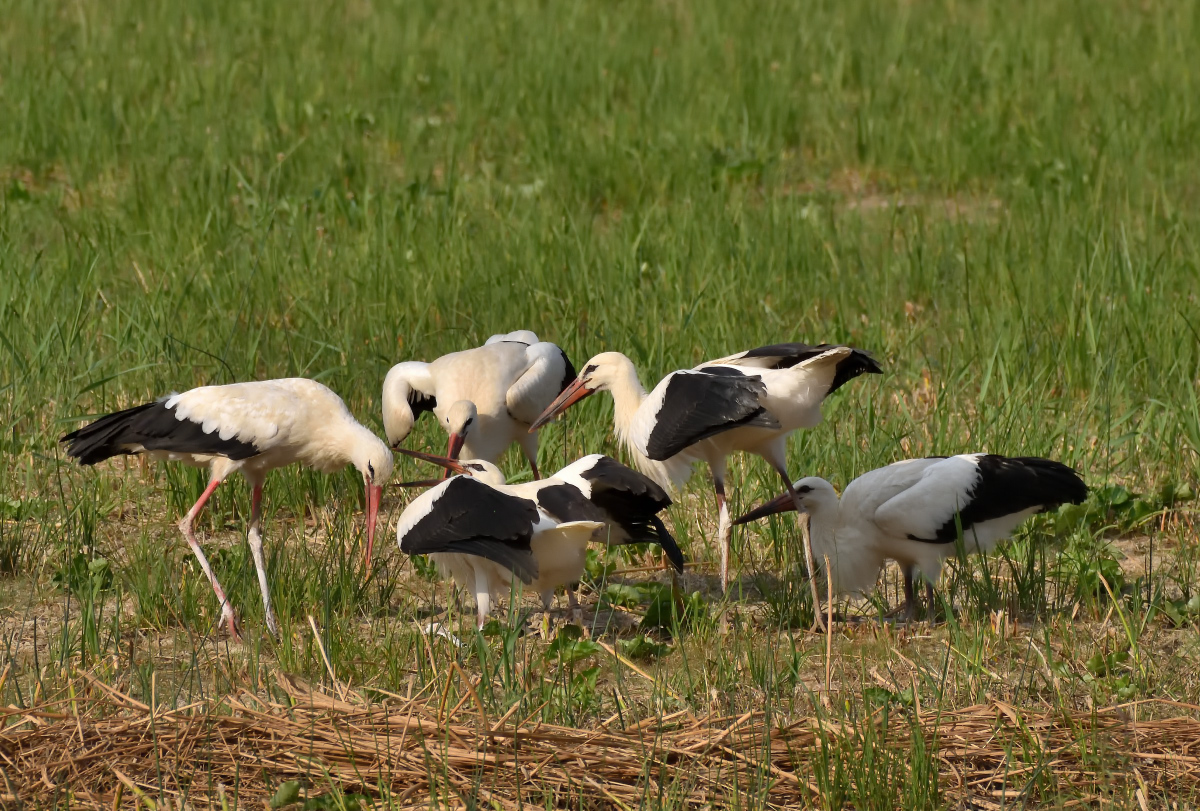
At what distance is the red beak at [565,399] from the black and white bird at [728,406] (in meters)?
0.19

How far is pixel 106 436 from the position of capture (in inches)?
218

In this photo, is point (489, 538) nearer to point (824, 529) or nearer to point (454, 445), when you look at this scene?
point (454, 445)

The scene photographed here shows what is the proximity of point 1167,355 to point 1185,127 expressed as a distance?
438cm

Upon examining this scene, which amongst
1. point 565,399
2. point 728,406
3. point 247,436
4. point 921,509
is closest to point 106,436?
point 247,436

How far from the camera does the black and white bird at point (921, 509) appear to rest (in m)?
5.30

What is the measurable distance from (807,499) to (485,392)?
4.92ft

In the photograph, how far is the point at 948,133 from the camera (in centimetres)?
1114

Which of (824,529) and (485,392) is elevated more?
(485,392)

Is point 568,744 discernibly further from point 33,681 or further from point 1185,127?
point 1185,127

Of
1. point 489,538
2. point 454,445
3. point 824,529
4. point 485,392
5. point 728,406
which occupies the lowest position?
point 824,529

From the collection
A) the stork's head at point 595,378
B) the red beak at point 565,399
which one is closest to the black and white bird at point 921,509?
the stork's head at point 595,378

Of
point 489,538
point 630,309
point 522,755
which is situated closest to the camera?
point 522,755

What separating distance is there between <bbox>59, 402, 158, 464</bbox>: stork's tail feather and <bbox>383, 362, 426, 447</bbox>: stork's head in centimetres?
108

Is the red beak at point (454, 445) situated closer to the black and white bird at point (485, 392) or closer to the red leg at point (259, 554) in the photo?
the black and white bird at point (485, 392)
